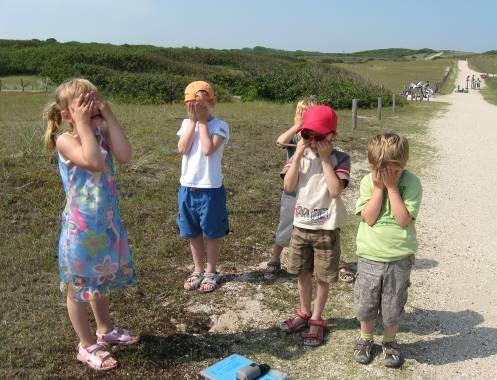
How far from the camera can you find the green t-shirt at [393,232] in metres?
3.09

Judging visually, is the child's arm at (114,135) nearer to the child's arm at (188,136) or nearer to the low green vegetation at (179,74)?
the child's arm at (188,136)

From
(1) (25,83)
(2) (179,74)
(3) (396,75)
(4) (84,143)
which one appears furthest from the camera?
(3) (396,75)

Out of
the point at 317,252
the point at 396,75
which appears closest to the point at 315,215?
the point at 317,252

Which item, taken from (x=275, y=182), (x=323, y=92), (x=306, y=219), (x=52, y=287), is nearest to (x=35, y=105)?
(x=323, y=92)

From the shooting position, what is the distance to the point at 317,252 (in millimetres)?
3479

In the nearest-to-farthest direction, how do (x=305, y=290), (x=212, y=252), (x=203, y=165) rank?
(x=305, y=290)
(x=203, y=165)
(x=212, y=252)

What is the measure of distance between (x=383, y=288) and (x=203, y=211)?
5.21ft

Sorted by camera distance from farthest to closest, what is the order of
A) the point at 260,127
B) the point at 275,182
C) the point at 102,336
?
the point at 260,127
the point at 275,182
the point at 102,336

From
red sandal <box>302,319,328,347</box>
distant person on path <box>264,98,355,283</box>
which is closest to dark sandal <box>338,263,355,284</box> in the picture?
distant person on path <box>264,98,355,283</box>

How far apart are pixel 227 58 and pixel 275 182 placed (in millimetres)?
32059

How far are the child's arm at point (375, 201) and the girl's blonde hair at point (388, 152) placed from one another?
0.07m

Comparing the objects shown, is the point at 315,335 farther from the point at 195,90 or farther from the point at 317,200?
the point at 195,90

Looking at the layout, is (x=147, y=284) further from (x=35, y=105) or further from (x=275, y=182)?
(x=35, y=105)

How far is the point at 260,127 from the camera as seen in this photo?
12.5 m
